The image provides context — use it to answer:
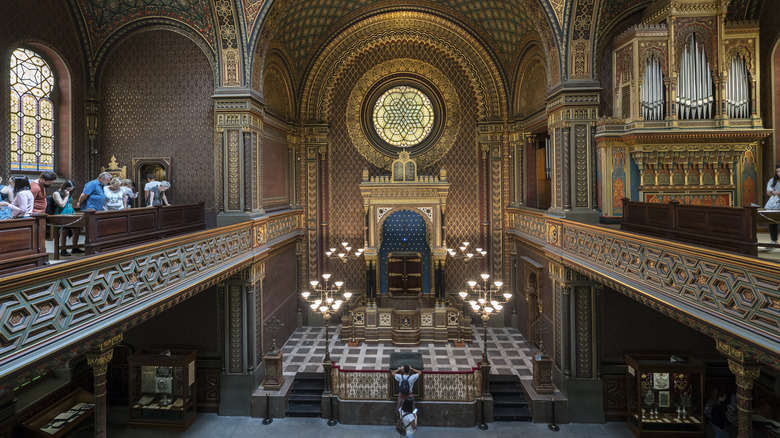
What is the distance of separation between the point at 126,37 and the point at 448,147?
10505 mm

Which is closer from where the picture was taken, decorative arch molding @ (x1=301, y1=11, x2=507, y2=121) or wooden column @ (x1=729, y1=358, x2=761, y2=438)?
wooden column @ (x1=729, y1=358, x2=761, y2=438)

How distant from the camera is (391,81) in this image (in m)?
15.6

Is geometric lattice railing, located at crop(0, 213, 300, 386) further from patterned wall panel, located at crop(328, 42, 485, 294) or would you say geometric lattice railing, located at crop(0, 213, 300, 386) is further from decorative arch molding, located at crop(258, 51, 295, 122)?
patterned wall panel, located at crop(328, 42, 485, 294)

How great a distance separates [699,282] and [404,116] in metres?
11.8

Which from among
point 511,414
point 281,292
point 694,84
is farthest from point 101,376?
point 694,84

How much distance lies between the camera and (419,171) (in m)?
15.6

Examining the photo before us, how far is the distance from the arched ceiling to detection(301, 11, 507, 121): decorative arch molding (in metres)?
0.38

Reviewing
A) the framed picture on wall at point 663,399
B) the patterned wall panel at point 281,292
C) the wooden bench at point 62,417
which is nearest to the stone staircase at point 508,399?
the framed picture on wall at point 663,399

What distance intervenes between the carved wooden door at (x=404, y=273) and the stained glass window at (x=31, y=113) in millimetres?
10346

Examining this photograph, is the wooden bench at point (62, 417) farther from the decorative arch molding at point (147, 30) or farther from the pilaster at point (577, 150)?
the pilaster at point (577, 150)

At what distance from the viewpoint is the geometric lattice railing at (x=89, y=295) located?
4250 millimetres

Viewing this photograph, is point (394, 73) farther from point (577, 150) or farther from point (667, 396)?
point (667, 396)

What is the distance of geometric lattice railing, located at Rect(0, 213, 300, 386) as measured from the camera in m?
4.25

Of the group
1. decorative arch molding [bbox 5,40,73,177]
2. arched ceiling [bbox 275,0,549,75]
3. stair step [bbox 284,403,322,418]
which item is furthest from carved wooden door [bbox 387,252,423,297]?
decorative arch molding [bbox 5,40,73,177]
